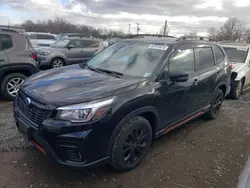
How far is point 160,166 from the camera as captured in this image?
3.07 metres

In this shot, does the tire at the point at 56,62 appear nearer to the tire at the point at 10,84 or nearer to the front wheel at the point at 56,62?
the front wheel at the point at 56,62

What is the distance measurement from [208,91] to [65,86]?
284 cm

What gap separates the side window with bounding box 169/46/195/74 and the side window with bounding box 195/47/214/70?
0.87 feet

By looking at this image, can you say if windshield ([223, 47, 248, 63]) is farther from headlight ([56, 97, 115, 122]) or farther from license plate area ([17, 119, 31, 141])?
license plate area ([17, 119, 31, 141])

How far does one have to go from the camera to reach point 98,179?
2729mm

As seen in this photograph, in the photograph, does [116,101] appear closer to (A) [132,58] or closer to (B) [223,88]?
(A) [132,58]

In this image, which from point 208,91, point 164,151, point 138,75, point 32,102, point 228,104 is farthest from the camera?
point 228,104

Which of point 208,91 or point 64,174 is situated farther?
point 208,91

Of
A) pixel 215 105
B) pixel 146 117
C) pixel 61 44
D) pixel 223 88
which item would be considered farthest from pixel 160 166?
pixel 61 44

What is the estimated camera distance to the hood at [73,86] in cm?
238

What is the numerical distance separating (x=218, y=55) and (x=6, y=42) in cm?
508

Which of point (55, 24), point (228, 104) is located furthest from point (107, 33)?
point (228, 104)

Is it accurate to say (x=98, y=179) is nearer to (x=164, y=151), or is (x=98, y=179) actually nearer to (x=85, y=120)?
(x=85, y=120)

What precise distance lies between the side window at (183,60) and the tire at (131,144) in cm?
99
